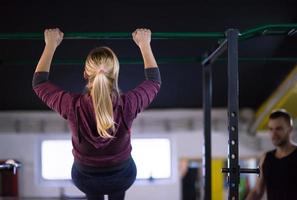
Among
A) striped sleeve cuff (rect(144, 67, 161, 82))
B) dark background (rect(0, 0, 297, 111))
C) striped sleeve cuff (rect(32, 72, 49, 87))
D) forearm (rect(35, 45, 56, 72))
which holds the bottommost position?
striped sleeve cuff (rect(32, 72, 49, 87))

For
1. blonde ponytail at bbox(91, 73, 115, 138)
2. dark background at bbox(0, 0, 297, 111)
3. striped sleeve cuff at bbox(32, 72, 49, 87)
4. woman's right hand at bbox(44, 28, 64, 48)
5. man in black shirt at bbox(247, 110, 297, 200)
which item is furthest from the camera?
dark background at bbox(0, 0, 297, 111)

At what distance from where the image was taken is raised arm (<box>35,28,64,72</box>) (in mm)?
1623

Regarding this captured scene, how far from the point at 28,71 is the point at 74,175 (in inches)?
136

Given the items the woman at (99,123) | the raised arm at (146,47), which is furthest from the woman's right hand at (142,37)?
the woman at (99,123)

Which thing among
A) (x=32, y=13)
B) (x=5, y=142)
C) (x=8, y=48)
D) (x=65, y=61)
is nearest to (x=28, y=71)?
(x=8, y=48)

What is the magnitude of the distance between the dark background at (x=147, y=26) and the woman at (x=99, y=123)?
1.75 m

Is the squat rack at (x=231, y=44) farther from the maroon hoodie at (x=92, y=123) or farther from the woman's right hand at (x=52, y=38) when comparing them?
the maroon hoodie at (x=92, y=123)

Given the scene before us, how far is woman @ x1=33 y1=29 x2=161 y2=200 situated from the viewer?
149 cm

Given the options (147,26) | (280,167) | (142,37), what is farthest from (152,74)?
(147,26)

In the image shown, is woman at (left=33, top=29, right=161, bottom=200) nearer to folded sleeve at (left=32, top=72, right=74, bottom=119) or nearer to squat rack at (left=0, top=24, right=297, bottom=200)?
folded sleeve at (left=32, top=72, right=74, bottom=119)

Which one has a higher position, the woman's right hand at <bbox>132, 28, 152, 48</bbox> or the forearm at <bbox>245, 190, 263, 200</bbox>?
the woman's right hand at <bbox>132, 28, 152, 48</bbox>

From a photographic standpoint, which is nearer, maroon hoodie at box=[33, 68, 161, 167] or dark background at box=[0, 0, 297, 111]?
maroon hoodie at box=[33, 68, 161, 167]

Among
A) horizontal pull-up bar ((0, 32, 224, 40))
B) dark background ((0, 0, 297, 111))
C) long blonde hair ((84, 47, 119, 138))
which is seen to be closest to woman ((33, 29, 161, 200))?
long blonde hair ((84, 47, 119, 138))

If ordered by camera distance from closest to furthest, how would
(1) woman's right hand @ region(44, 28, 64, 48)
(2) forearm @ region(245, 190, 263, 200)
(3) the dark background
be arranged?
(1) woman's right hand @ region(44, 28, 64, 48) → (2) forearm @ region(245, 190, 263, 200) → (3) the dark background
